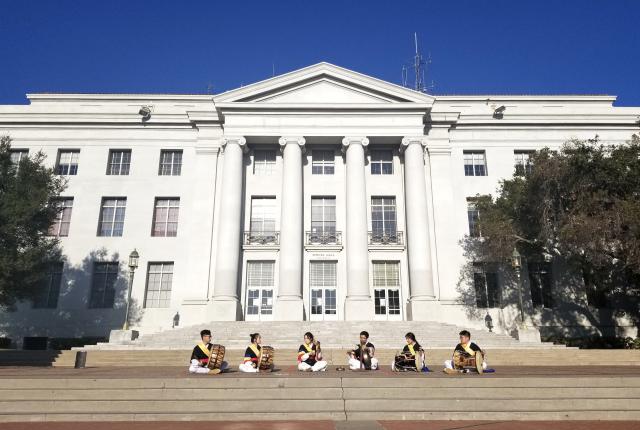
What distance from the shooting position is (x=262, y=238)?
101 feet

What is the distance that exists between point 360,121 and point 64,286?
22487 millimetres

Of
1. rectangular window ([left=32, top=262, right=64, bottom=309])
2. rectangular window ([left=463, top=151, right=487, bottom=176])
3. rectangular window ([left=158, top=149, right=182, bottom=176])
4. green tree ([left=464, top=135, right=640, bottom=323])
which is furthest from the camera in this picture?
rectangular window ([left=463, top=151, right=487, bottom=176])

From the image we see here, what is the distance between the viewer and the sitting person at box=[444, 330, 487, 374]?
11609 millimetres

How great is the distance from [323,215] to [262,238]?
14.8 ft

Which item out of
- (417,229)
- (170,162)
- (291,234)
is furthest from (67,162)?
(417,229)

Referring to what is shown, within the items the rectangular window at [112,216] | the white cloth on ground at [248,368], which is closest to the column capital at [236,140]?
the rectangular window at [112,216]

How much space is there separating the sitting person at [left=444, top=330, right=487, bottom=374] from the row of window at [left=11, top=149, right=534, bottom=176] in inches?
855

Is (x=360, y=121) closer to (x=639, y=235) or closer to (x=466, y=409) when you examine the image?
(x=639, y=235)

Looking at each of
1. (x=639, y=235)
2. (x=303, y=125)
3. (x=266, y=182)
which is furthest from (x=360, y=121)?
(x=639, y=235)

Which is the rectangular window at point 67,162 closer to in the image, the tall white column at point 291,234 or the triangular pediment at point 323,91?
the triangular pediment at point 323,91

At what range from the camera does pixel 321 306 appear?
29.4m

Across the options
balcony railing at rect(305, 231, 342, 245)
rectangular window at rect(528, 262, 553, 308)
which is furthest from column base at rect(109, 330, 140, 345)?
rectangular window at rect(528, 262, 553, 308)

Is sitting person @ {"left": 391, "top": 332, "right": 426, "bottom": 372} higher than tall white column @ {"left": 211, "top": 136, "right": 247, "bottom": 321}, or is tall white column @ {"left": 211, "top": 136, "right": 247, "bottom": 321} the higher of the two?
tall white column @ {"left": 211, "top": 136, "right": 247, "bottom": 321}

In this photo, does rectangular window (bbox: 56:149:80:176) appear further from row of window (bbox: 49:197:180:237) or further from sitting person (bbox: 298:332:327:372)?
sitting person (bbox: 298:332:327:372)
